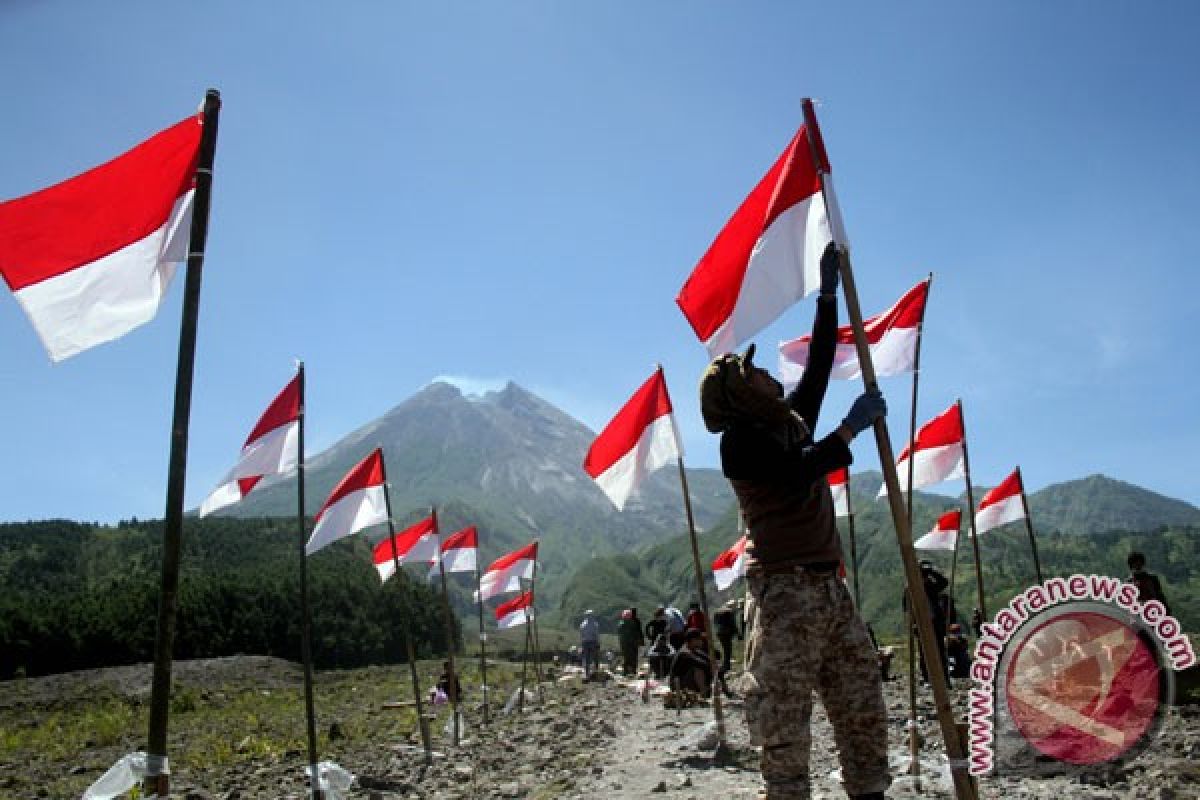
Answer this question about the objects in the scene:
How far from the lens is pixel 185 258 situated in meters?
5.75

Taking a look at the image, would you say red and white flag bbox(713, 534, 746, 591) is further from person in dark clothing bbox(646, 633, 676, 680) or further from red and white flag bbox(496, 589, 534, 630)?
red and white flag bbox(496, 589, 534, 630)

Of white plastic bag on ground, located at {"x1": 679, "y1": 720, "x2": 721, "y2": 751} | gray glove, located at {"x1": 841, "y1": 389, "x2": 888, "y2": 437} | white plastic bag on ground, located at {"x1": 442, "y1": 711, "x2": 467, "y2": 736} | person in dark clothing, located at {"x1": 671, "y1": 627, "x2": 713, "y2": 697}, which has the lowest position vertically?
white plastic bag on ground, located at {"x1": 442, "y1": 711, "x2": 467, "y2": 736}

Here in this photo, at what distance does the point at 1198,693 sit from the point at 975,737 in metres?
6.81

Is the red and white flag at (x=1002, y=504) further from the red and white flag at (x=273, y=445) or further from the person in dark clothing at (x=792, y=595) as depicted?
the person in dark clothing at (x=792, y=595)

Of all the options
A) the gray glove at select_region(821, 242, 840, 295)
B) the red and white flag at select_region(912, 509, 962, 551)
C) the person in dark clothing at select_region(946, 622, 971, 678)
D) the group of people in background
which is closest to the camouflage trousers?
the gray glove at select_region(821, 242, 840, 295)

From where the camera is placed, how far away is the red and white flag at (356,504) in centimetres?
1229

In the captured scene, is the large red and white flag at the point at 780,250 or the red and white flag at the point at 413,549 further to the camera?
the red and white flag at the point at 413,549

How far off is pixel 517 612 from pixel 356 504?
1372 centimetres

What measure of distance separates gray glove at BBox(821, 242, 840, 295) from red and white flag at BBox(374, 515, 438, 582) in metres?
12.9

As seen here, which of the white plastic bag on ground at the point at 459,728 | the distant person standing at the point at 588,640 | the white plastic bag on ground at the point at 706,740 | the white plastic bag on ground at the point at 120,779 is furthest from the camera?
the distant person standing at the point at 588,640

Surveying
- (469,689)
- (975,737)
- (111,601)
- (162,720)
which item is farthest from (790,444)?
(111,601)

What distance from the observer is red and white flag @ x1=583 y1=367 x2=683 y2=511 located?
11242 millimetres

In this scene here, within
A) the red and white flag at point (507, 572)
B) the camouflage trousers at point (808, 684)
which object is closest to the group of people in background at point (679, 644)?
the red and white flag at point (507, 572)

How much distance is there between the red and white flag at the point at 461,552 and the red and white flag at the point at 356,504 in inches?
317
